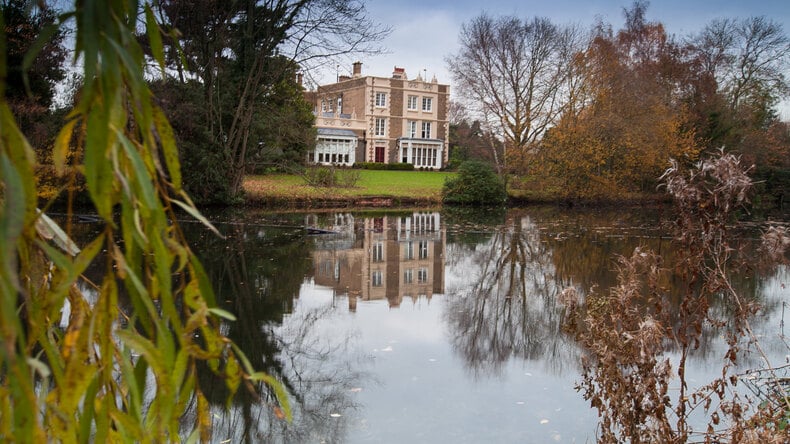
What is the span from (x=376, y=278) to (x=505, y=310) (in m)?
2.57

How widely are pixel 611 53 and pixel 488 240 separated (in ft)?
66.3

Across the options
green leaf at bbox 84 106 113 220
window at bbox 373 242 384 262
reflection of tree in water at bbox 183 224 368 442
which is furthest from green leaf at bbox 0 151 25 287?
window at bbox 373 242 384 262

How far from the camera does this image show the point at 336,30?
20312mm

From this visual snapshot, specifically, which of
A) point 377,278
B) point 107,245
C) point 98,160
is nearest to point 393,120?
point 377,278

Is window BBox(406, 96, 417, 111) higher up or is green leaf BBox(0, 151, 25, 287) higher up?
window BBox(406, 96, 417, 111)

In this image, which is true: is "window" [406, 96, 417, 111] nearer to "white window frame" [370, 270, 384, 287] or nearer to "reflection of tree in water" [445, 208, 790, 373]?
"reflection of tree in water" [445, 208, 790, 373]

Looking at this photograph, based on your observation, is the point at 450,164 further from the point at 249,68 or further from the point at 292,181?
the point at 249,68

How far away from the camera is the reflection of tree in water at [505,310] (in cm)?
605

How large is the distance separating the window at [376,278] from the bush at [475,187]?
60.2 feet

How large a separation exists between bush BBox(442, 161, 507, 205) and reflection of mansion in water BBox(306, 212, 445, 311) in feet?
31.9

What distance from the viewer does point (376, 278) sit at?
A: 988 cm

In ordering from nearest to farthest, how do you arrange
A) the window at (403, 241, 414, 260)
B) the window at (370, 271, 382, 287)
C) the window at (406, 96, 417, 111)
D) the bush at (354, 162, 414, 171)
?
the window at (370, 271, 382, 287)
the window at (403, 241, 414, 260)
the bush at (354, 162, 414, 171)
the window at (406, 96, 417, 111)

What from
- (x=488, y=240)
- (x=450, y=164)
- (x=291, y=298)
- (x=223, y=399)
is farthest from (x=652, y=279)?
(x=450, y=164)

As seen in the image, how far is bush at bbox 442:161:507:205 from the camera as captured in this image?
2833 cm
